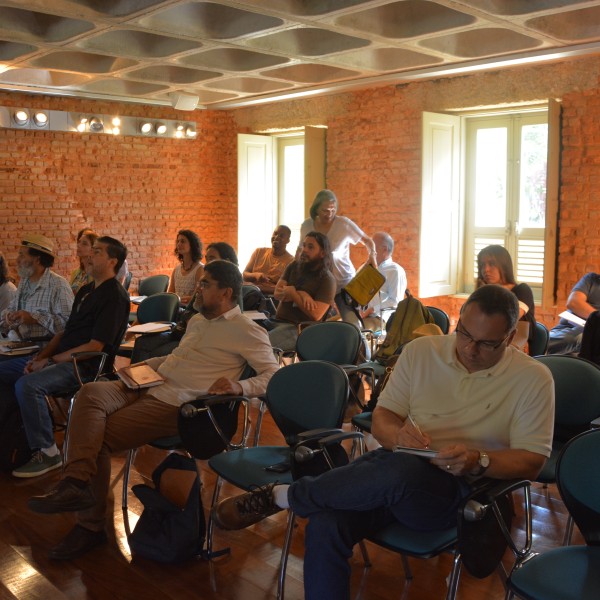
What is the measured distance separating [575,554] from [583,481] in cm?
24

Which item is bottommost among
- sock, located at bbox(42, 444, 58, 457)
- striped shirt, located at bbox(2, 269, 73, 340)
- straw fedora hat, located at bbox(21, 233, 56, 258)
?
sock, located at bbox(42, 444, 58, 457)

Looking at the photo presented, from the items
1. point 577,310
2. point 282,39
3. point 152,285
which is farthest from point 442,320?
point 152,285

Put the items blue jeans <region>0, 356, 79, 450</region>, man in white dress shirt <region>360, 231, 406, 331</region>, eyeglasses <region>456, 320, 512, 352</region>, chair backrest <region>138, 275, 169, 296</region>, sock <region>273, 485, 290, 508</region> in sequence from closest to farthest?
eyeglasses <region>456, 320, 512, 352</region>
sock <region>273, 485, 290, 508</region>
blue jeans <region>0, 356, 79, 450</region>
man in white dress shirt <region>360, 231, 406, 331</region>
chair backrest <region>138, 275, 169, 296</region>

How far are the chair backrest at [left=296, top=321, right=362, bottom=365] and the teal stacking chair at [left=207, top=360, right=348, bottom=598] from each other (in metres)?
1.02

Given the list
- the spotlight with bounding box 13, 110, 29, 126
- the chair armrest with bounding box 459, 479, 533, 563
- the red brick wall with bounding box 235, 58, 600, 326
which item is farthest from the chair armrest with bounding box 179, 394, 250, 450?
the spotlight with bounding box 13, 110, 29, 126

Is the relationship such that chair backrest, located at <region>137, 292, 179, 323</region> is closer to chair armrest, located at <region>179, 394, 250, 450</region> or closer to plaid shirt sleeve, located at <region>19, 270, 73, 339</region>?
plaid shirt sleeve, located at <region>19, 270, 73, 339</region>

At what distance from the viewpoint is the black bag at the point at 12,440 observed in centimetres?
460

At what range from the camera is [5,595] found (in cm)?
320

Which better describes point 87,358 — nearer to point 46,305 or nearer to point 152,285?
point 46,305

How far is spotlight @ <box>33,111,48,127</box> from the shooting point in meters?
9.98

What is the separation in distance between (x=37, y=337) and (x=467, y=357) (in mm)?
3376

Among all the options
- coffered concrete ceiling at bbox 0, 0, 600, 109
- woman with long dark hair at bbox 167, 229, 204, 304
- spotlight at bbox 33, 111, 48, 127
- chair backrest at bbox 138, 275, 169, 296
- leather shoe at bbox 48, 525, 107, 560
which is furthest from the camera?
spotlight at bbox 33, 111, 48, 127

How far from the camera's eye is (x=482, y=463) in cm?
256

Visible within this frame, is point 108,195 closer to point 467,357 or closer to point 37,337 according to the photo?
point 37,337
